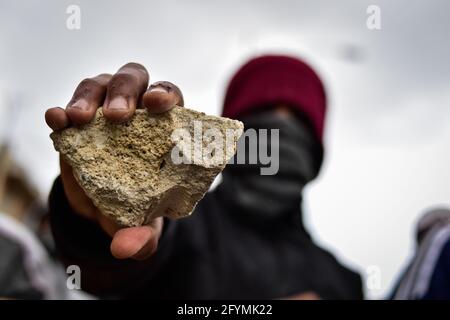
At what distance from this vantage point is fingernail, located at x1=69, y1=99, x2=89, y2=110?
134cm

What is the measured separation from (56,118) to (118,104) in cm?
19

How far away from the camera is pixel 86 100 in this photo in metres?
1.37

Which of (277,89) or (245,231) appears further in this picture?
(277,89)

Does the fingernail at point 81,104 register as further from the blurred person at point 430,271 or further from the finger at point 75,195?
the blurred person at point 430,271

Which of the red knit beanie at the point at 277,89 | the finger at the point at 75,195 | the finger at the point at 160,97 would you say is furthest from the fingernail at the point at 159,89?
the red knit beanie at the point at 277,89

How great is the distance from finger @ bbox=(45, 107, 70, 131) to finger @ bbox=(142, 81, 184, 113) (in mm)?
251

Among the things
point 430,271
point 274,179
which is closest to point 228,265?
point 274,179

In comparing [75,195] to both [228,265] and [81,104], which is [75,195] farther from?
[228,265]

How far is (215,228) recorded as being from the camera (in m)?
3.05

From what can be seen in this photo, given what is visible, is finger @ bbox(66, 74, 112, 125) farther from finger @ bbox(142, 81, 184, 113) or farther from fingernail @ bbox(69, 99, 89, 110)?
finger @ bbox(142, 81, 184, 113)

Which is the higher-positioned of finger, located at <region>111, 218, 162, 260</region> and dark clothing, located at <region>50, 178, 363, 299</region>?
finger, located at <region>111, 218, 162, 260</region>

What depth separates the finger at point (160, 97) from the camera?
1313 mm

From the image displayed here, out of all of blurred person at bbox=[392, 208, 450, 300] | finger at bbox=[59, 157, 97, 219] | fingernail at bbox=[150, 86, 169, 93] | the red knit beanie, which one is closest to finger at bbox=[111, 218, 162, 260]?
finger at bbox=[59, 157, 97, 219]

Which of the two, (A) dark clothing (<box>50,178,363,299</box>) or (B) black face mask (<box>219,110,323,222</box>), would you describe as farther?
(B) black face mask (<box>219,110,323,222</box>)
